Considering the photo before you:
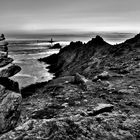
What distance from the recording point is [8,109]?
544 cm

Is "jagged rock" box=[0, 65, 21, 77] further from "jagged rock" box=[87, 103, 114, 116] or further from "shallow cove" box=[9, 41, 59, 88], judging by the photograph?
"shallow cove" box=[9, 41, 59, 88]

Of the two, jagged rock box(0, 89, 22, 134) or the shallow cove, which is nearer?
jagged rock box(0, 89, 22, 134)

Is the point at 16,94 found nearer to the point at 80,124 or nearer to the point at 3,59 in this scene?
the point at 3,59

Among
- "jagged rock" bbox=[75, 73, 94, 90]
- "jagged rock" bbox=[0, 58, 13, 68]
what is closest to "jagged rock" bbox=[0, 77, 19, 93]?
"jagged rock" bbox=[0, 58, 13, 68]

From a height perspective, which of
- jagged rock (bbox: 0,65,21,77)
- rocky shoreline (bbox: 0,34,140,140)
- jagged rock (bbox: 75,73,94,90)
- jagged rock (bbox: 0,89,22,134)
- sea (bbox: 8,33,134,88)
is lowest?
sea (bbox: 8,33,134,88)

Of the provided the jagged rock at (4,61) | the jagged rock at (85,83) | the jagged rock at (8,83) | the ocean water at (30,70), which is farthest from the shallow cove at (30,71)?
the jagged rock at (8,83)

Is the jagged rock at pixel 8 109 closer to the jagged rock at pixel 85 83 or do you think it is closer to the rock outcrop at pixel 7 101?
the rock outcrop at pixel 7 101

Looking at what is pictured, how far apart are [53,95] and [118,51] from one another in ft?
39.7

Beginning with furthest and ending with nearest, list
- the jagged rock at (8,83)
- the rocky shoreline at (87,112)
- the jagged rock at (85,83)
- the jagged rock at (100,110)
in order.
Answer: the jagged rock at (85,83), the jagged rock at (100,110), the jagged rock at (8,83), the rocky shoreline at (87,112)

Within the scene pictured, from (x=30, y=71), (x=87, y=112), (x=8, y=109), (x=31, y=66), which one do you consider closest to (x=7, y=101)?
(x=8, y=109)

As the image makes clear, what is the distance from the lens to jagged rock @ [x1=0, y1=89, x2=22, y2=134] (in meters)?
5.29

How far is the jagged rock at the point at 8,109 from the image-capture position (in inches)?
208

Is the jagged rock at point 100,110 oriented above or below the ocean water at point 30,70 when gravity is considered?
above

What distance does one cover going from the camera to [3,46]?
7.95 meters
